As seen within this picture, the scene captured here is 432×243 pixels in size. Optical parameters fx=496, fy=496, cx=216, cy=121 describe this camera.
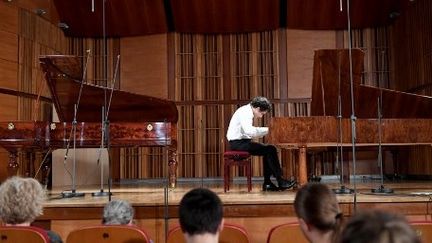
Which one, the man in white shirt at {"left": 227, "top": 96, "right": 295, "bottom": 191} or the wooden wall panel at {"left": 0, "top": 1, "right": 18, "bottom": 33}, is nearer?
the man in white shirt at {"left": 227, "top": 96, "right": 295, "bottom": 191}

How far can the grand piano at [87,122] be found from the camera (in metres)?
5.77

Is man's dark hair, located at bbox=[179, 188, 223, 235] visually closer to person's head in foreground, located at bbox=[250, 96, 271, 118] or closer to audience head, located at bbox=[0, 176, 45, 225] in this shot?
audience head, located at bbox=[0, 176, 45, 225]

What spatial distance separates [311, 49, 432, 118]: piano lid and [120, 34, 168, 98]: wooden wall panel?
450cm

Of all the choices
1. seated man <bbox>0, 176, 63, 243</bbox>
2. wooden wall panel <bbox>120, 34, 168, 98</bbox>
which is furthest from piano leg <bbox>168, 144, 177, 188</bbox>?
seated man <bbox>0, 176, 63, 243</bbox>

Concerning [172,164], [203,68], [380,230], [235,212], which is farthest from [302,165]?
[203,68]

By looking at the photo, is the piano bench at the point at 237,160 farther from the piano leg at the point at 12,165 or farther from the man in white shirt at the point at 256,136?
the piano leg at the point at 12,165

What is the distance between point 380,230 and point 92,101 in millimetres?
5703

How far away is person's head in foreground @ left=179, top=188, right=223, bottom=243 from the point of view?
6.18 feet

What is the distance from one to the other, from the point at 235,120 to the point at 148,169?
4.34 meters

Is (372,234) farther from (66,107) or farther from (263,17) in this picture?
(263,17)

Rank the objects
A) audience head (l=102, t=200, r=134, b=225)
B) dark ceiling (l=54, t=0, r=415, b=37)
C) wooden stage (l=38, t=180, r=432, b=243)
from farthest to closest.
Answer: dark ceiling (l=54, t=0, r=415, b=37) < wooden stage (l=38, t=180, r=432, b=243) < audience head (l=102, t=200, r=134, b=225)

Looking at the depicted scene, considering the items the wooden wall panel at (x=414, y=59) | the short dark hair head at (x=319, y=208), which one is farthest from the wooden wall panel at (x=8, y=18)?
the short dark hair head at (x=319, y=208)

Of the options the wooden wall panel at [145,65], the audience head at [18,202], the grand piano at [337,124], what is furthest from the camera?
the wooden wall panel at [145,65]

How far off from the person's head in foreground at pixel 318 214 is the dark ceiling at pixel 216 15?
7.69m
